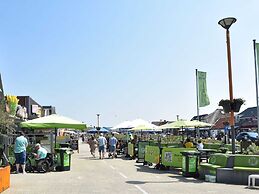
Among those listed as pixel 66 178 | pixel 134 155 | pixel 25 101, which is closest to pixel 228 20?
pixel 66 178

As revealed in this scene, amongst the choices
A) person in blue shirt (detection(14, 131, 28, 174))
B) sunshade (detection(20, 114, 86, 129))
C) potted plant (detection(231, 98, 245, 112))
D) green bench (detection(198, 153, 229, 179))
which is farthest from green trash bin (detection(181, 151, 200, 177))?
person in blue shirt (detection(14, 131, 28, 174))

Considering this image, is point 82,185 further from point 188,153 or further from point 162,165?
point 162,165

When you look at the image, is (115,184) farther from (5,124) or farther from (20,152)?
(5,124)

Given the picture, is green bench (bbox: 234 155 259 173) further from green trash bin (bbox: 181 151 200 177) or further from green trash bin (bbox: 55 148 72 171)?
green trash bin (bbox: 55 148 72 171)

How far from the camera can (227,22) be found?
1545 centimetres

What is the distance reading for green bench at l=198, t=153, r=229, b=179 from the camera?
14.3 metres

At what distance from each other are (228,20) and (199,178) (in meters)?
5.95

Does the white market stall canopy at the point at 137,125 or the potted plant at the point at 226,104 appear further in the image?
the white market stall canopy at the point at 137,125

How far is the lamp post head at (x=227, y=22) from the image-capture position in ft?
50.1

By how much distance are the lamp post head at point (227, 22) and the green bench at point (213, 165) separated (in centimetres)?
486

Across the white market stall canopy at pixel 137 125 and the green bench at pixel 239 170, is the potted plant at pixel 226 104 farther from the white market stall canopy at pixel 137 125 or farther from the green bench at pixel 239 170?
the white market stall canopy at pixel 137 125

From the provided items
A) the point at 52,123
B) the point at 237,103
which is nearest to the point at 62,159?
the point at 52,123

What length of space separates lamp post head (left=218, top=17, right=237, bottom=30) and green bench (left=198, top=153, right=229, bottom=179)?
15.9ft

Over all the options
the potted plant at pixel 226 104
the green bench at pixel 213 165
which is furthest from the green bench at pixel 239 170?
the potted plant at pixel 226 104
